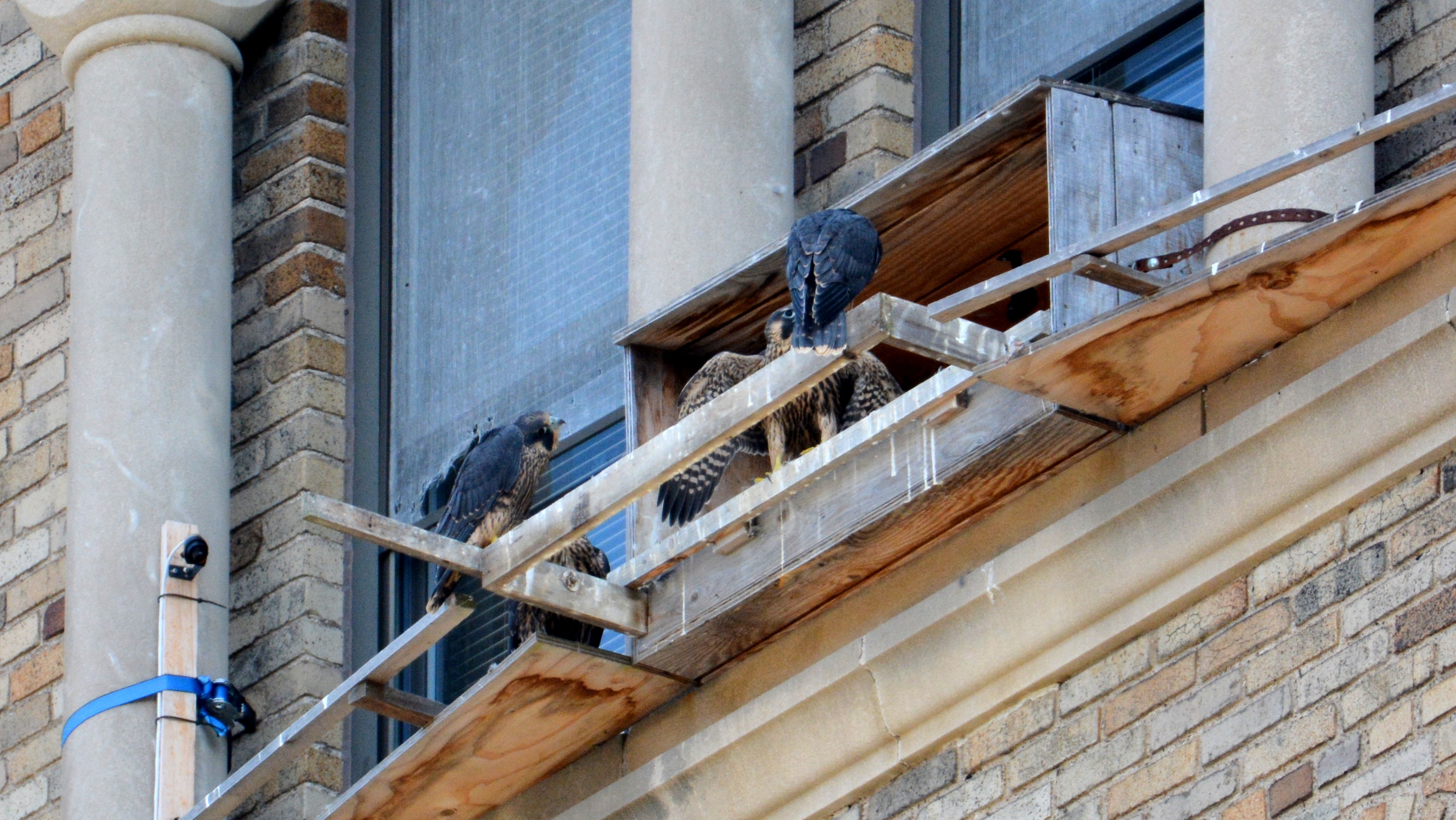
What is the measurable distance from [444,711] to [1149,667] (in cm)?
190

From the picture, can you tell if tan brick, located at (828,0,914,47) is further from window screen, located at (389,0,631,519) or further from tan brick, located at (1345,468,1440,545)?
tan brick, located at (1345,468,1440,545)

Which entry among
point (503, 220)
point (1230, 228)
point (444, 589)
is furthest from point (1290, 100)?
point (503, 220)

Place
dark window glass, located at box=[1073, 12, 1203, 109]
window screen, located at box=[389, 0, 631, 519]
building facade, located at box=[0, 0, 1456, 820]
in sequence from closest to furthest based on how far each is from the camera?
building facade, located at box=[0, 0, 1456, 820]
dark window glass, located at box=[1073, 12, 1203, 109]
window screen, located at box=[389, 0, 631, 519]

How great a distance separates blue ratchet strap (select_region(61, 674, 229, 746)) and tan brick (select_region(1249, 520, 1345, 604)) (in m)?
3.90

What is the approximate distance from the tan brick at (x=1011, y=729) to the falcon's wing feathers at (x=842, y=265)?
99 cm

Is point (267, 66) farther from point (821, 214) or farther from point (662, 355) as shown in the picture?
point (821, 214)

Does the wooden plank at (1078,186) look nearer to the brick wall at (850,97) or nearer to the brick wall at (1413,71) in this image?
the brick wall at (1413,71)

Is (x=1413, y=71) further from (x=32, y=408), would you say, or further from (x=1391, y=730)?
(x=32, y=408)

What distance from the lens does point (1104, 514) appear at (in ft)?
25.6

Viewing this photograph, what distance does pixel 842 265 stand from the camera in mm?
7820

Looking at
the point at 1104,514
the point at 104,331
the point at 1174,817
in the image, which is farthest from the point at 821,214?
the point at 104,331

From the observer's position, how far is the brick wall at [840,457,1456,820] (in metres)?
7.13

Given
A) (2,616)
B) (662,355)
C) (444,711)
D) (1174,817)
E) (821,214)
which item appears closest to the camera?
(1174,817)

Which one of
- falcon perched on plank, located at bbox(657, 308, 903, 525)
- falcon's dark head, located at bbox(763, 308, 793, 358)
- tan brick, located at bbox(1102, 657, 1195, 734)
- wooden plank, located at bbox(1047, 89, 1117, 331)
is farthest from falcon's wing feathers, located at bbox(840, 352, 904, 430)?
tan brick, located at bbox(1102, 657, 1195, 734)
